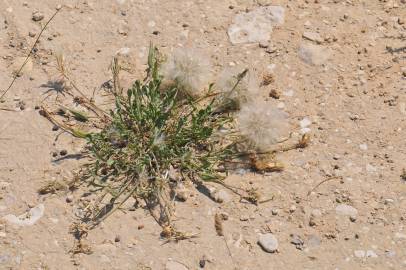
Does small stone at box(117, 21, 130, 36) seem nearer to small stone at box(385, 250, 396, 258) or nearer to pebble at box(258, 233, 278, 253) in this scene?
pebble at box(258, 233, 278, 253)

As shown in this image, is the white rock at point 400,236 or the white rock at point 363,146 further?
the white rock at point 363,146

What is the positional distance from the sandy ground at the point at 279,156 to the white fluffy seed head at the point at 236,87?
8.5 inches

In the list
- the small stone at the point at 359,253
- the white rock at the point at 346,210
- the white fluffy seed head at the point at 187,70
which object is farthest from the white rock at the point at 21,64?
the small stone at the point at 359,253

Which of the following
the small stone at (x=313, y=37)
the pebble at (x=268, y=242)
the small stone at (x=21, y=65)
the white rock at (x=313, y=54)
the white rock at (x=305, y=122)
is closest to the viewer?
the pebble at (x=268, y=242)

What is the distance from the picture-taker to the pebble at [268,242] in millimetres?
3398

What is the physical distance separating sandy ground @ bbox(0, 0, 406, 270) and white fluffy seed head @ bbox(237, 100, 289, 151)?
182 millimetres

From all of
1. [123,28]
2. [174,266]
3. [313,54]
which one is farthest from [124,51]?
[174,266]

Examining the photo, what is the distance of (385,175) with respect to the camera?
3.72 metres

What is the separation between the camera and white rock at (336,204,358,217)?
356 cm

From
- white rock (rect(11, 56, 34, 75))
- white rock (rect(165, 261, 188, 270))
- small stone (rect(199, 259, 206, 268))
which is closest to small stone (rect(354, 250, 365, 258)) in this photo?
small stone (rect(199, 259, 206, 268))

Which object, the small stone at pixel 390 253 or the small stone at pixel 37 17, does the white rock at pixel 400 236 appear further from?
the small stone at pixel 37 17

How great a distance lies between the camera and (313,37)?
14.5 feet

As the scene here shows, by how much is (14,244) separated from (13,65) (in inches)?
54.8

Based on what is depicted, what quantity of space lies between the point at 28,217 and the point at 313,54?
2230 mm
